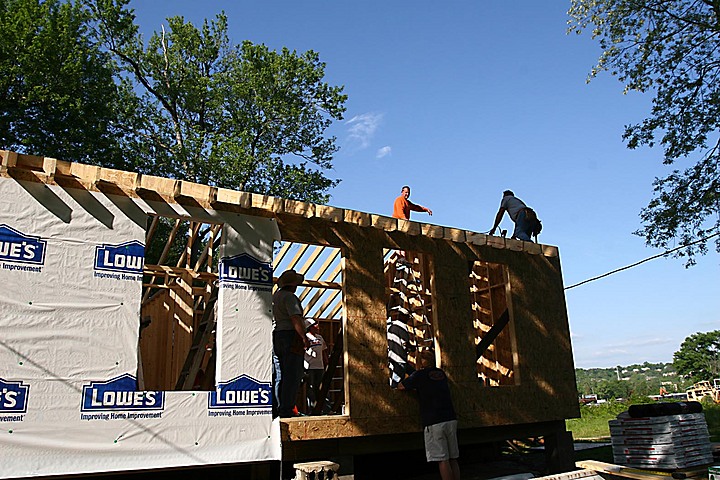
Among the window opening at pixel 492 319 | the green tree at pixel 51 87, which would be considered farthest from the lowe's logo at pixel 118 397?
the green tree at pixel 51 87

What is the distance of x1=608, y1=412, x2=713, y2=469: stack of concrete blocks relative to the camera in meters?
8.66

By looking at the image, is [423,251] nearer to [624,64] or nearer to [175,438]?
[175,438]

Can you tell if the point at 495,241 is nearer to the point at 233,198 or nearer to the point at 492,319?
the point at 492,319

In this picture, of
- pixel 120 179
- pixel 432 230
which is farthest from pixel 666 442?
pixel 120 179

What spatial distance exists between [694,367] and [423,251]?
70944 mm

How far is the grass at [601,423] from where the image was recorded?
1499 cm

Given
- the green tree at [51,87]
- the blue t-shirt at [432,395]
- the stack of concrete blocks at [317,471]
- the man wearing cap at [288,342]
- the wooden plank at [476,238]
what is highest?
the green tree at [51,87]

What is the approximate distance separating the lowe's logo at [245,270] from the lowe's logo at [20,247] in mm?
1643

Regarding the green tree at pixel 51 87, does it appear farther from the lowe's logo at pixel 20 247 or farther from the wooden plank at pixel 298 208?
the lowe's logo at pixel 20 247

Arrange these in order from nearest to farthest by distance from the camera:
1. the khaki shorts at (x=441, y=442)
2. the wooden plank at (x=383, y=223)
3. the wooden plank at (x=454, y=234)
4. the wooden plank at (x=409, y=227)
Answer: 1. the khaki shorts at (x=441, y=442)
2. the wooden plank at (x=383, y=223)
3. the wooden plank at (x=409, y=227)
4. the wooden plank at (x=454, y=234)

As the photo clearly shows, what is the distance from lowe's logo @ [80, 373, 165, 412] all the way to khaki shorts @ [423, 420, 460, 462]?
2963mm

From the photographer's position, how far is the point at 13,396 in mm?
4664

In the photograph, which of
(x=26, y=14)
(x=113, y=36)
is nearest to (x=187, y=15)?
(x=113, y=36)

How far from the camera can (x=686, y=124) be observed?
1547cm
